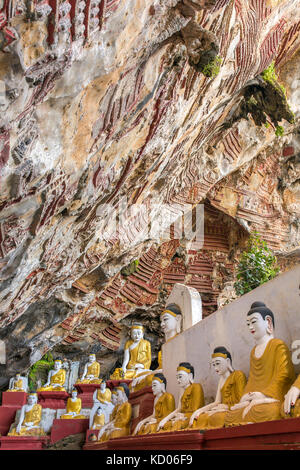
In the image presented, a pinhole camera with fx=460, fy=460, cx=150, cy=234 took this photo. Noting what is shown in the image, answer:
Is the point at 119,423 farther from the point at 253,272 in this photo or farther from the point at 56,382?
the point at 56,382

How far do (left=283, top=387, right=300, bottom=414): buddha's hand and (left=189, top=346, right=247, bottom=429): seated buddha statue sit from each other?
725 mm

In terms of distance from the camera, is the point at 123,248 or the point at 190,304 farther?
the point at 123,248

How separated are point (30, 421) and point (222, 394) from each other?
615 centimetres

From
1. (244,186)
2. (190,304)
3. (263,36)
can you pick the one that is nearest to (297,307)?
(190,304)

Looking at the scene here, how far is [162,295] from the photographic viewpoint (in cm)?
1310

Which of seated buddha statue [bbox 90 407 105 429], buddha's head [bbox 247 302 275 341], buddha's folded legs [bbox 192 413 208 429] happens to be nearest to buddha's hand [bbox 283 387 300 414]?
buddha's head [bbox 247 302 275 341]

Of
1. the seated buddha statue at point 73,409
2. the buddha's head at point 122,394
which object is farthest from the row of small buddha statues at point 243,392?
the seated buddha statue at point 73,409

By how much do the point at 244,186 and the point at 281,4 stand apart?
21.1 feet

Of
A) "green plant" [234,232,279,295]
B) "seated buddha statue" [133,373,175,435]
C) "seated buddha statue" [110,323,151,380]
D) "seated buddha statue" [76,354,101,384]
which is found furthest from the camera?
"seated buddha statue" [76,354,101,384]

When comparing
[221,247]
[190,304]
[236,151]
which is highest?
[236,151]

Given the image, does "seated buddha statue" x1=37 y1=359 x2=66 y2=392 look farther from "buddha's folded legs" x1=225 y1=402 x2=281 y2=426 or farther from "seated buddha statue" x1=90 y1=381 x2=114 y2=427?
"buddha's folded legs" x1=225 y1=402 x2=281 y2=426

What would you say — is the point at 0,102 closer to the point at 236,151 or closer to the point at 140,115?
the point at 140,115

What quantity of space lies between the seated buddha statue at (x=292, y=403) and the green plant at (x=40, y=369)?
11.1 metres

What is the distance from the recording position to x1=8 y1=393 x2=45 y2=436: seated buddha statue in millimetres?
8586
